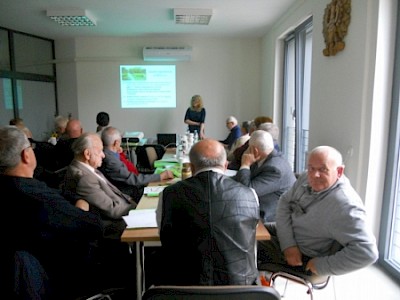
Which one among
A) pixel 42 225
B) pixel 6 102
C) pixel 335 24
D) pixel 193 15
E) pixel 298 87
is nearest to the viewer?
pixel 42 225

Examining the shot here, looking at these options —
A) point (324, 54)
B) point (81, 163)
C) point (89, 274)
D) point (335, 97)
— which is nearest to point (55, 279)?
point (89, 274)

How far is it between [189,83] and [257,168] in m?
5.23

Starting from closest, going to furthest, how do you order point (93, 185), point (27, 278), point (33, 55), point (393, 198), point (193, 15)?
point (27, 278) → point (93, 185) → point (393, 198) → point (193, 15) → point (33, 55)

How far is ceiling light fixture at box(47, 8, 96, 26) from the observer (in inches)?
202

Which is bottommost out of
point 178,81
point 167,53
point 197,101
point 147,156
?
point 147,156

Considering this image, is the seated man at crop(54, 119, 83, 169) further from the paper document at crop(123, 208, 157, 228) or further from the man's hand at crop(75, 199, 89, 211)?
the paper document at crop(123, 208, 157, 228)

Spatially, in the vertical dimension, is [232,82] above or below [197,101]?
above

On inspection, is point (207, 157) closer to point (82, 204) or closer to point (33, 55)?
point (82, 204)

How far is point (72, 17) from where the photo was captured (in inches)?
210

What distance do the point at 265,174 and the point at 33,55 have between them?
21.1 feet

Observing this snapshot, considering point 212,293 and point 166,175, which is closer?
point 212,293

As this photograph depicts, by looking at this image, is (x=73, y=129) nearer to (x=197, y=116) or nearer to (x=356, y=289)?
(x=356, y=289)

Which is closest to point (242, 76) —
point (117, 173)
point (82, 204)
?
point (117, 173)

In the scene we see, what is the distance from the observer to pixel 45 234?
5.52 ft
